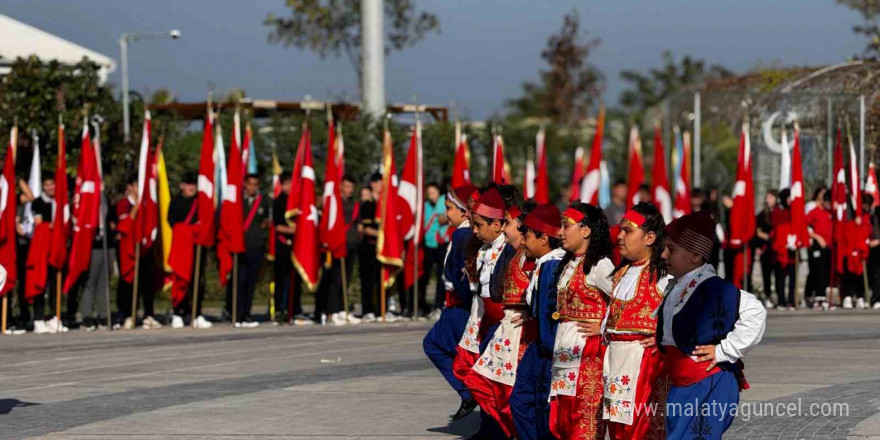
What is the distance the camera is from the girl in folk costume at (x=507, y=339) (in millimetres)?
9023

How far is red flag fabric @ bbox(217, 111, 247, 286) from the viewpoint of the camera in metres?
19.0

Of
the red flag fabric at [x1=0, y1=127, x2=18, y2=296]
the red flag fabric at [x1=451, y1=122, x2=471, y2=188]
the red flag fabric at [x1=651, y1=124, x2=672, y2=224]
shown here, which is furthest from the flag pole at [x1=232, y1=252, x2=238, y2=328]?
Answer: the red flag fabric at [x1=651, y1=124, x2=672, y2=224]

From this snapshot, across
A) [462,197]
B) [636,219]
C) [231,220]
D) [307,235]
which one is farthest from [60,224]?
[636,219]

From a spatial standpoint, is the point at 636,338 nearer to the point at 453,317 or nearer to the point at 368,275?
the point at 453,317

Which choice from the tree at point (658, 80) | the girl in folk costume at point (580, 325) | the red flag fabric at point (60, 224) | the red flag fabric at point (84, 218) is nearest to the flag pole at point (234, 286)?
the red flag fabric at point (84, 218)

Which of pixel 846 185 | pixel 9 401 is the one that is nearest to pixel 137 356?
pixel 9 401

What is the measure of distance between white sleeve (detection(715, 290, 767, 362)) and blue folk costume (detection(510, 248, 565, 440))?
1.63 metres

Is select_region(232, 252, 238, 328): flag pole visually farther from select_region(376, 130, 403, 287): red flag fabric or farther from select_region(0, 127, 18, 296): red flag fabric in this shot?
select_region(0, 127, 18, 296): red flag fabric

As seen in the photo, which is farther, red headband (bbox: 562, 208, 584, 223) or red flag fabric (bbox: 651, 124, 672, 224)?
red flag fabric (bbox: 651, 124, 672, 224)

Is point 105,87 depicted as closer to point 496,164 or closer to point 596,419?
point 496,164

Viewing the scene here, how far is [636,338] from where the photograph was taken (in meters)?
7.48

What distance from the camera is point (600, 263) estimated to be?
806 cm

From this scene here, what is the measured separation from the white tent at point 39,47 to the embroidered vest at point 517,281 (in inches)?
935

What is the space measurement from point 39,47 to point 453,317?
2574 cm
